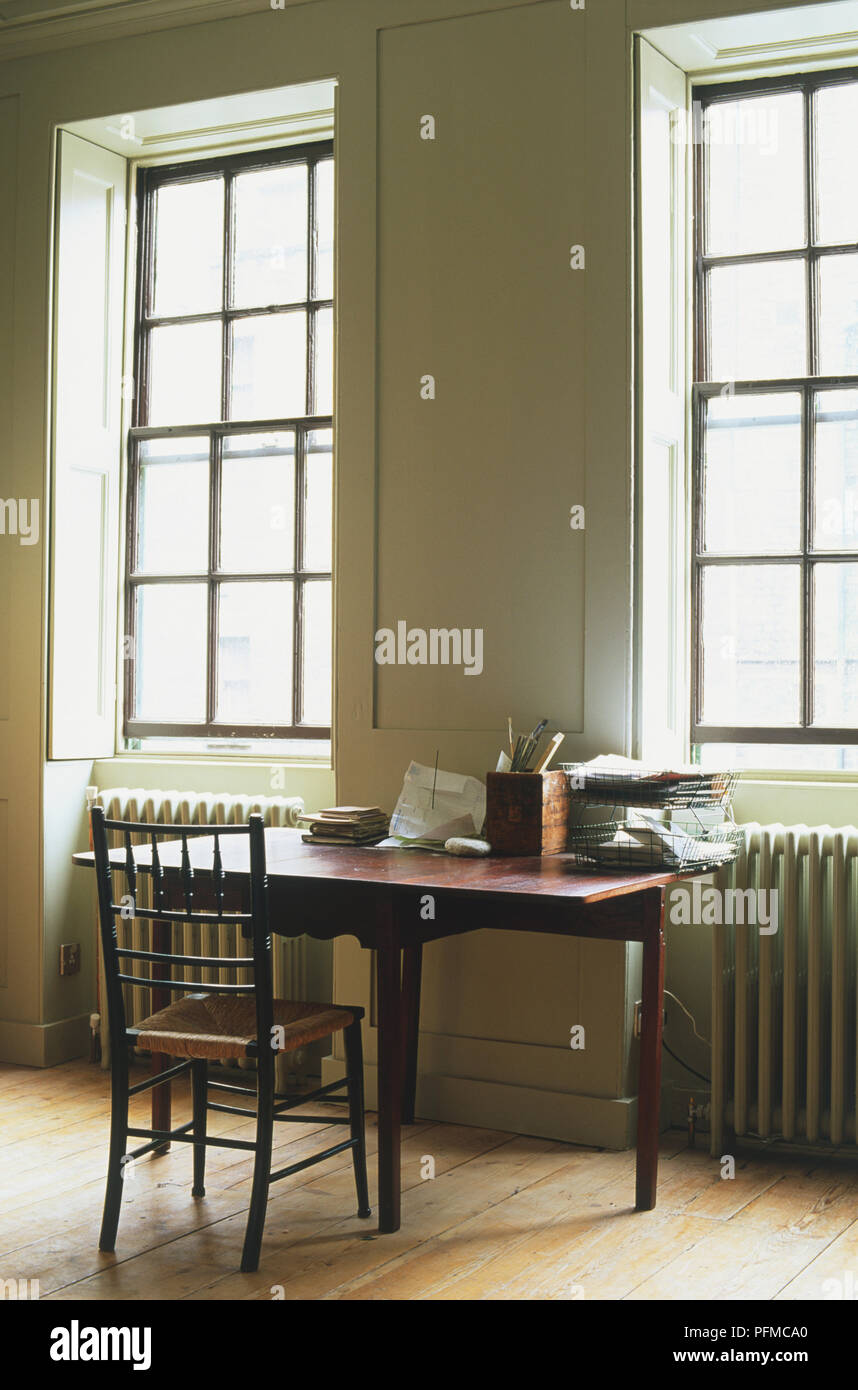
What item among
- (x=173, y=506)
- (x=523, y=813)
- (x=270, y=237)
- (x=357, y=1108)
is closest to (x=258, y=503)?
(x=173, y=506)

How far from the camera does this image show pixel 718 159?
14.3 ft

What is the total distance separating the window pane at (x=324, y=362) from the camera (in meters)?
4.84

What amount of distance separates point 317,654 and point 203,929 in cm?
103

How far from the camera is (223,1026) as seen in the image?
324cm

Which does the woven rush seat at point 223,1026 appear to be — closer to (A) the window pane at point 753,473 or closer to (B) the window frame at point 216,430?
(B) the window frame at point 216,430

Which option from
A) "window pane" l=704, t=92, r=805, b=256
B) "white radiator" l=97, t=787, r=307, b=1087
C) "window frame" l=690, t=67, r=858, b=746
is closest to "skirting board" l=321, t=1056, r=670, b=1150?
"white radiator" l=97, t=787, r=307, b=1087

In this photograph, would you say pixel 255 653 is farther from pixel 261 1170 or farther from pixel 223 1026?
pixel 261 1170

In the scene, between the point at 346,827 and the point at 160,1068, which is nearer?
the point at 160,1068

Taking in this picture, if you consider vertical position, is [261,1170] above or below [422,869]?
below
